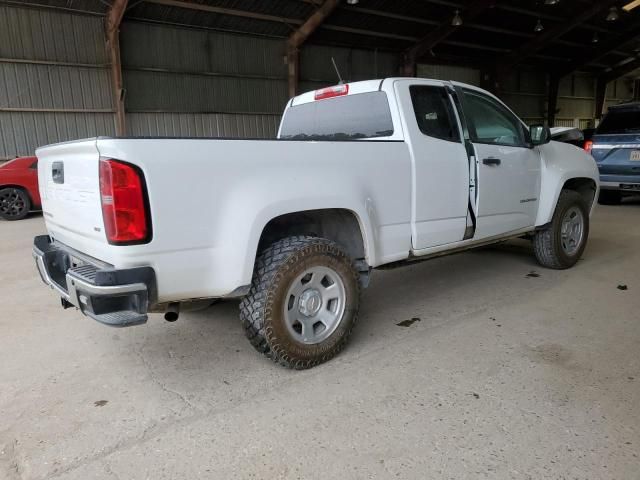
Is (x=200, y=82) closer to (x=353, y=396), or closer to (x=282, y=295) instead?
(x=282, y=295)

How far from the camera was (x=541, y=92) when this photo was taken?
2658 cm

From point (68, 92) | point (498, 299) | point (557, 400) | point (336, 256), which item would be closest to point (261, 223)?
point (336, 256)

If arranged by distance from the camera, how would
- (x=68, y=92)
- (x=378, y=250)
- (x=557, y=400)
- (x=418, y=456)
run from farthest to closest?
(x=68, y=92) < (x=378, y=250) < (x=557, y=400) < (x=418, y=456)

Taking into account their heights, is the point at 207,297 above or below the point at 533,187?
below

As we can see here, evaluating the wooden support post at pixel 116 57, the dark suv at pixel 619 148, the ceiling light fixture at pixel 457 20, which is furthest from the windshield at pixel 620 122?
the wooden support post at pixel 116 57

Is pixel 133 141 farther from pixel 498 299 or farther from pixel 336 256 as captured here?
pixel 498 299

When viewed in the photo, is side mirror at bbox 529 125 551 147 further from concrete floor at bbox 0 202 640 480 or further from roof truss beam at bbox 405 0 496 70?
roof truss beam at bbox 405 0 496 70

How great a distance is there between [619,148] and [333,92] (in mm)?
7567

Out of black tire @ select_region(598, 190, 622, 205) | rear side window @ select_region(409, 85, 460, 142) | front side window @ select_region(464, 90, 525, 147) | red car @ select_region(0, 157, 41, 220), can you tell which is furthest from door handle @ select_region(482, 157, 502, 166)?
red car @ select_region(0, 157, 41, 220)

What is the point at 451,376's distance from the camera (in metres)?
2.96

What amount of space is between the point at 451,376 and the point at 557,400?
592 mm

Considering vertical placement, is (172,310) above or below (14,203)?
above

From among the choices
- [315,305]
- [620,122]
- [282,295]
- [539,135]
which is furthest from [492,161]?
[620,122]

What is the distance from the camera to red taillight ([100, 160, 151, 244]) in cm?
234
